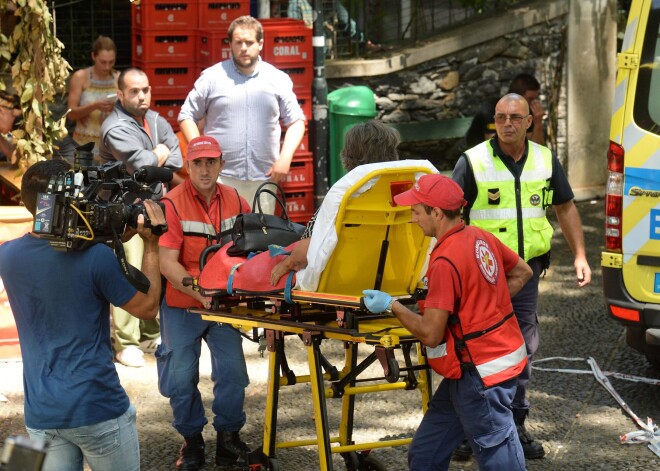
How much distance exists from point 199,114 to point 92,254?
191 inches

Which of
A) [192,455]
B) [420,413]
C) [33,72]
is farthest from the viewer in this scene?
[33,72]

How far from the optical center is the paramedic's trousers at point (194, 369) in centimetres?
662

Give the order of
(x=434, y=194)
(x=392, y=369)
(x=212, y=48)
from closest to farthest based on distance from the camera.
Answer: (x=434, y=194)
(x=392, y=369)
(x=212, y=48)

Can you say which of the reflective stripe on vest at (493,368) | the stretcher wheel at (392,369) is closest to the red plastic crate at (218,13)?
the stretcher wheel at (392,369)

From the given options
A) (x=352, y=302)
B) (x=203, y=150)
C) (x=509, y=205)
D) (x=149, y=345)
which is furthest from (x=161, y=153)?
(x=352, y=302)

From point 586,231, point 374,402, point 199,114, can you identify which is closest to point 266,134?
point 199,114

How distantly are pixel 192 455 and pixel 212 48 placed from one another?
5.18 metres

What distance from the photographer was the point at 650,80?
7.44m

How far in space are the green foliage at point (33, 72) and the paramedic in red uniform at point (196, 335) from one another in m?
2.47

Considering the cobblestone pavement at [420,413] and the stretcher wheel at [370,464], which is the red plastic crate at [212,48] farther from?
the stretcher wheel at [370,464]

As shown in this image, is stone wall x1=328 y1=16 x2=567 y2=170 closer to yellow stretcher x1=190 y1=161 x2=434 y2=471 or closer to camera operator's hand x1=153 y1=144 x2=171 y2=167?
camera operator's hand x1=153 y1=144 x2=171 y2=167

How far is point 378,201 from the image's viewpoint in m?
5.68

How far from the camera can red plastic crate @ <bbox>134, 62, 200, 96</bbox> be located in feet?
36.1

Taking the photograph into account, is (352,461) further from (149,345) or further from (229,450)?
(149,345)
